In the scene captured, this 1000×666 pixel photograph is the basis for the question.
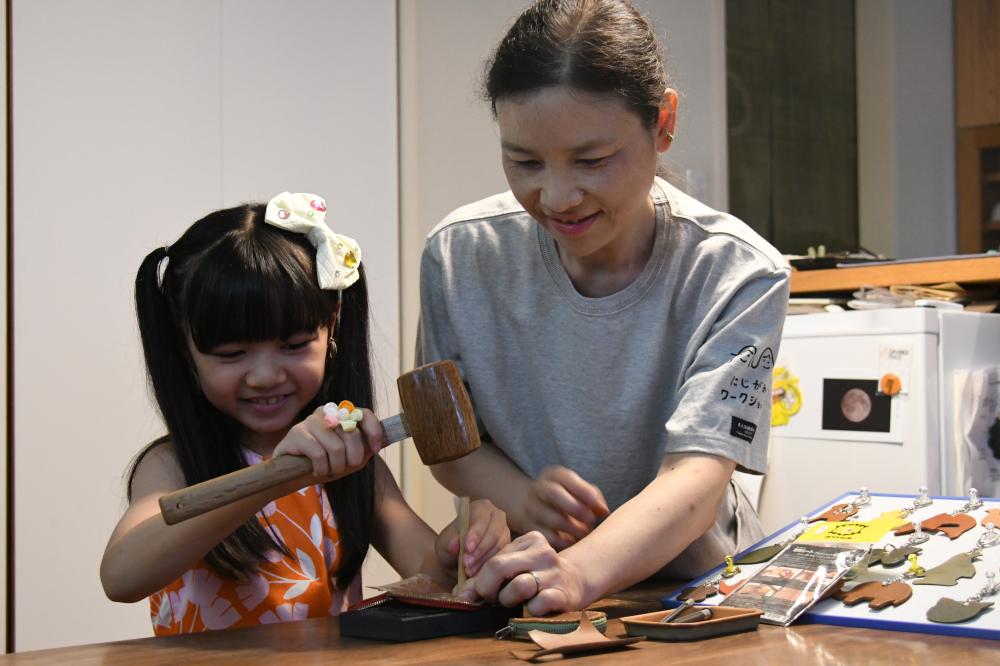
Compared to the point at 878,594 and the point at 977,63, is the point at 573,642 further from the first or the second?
the point at 977,63

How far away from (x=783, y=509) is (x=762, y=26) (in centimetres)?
233

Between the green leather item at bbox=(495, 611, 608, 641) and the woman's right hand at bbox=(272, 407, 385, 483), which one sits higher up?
the woman's right hand at bbox=(272, 407, 385, 483)

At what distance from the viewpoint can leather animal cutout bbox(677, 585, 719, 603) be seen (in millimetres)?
1004

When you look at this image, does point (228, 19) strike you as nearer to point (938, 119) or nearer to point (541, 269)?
point (541, 269)

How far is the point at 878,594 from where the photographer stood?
3.11 ft

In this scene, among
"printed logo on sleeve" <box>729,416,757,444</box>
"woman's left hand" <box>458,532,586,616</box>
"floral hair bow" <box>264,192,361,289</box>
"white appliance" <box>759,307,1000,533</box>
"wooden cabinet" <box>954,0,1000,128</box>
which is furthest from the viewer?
"wooden cabinet" <box>954,0,1000,128</box>

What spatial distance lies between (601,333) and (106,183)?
1564mm

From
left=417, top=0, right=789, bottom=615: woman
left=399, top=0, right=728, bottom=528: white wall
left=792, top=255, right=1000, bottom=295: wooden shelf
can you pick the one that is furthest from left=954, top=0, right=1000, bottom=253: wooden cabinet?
left=417, top=0, right=789, bottom=615: woman

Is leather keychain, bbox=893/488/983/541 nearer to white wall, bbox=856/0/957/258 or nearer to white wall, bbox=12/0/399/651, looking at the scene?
white wall, bbox=12/0/399/651

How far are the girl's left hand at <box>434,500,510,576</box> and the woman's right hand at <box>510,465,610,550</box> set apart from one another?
51mm

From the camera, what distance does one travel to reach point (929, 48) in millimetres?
4855

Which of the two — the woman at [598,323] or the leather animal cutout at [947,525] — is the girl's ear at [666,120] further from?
the leather animal cutout at [947,525]

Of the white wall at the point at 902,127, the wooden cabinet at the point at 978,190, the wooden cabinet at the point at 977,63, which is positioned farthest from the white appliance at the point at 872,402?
the wooden cabinet at the point at 977,63

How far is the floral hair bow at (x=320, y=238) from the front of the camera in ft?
4.19
